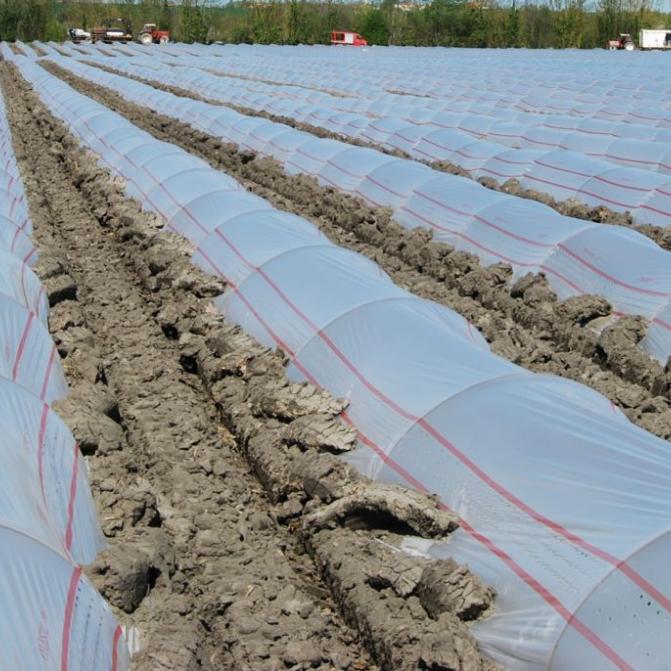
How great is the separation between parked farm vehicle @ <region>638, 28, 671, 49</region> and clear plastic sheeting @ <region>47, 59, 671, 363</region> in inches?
2301

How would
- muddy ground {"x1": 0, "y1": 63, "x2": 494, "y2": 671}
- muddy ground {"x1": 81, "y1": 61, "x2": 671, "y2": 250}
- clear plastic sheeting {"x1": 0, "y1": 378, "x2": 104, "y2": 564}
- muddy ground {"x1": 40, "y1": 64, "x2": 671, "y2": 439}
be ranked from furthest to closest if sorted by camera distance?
1. muddy ground {"x1": 81, "y1": 61, "x2": 671, "y2": 250}
2. muddy ground {"x1": 40, "y1": 64, "x2": 671, "y2": 439}
3. muddy ground {"x1": 0, "y1": 63, "x2": 494, "y2": 671}
4. clear plastic sheeting {"x1": 0, "y1": 378, "x2": 104, "y2": 564}

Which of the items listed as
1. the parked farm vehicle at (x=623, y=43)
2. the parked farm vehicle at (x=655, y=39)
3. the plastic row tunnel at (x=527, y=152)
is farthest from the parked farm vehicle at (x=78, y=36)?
the plastic row tunnel at (x=527, y=152)

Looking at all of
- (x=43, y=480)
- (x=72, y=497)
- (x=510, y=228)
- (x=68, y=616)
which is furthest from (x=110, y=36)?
(x=68, y=616)

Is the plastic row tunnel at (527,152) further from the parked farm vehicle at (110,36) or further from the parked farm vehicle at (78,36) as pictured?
the parked farm vehicle at (78,36)

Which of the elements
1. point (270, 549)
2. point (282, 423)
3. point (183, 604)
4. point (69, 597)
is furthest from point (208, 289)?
point (69, 597)

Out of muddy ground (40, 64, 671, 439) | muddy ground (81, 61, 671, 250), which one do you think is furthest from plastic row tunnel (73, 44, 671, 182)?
muddy ground (40, 64, 671, 439)

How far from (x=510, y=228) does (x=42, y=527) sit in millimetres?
7232

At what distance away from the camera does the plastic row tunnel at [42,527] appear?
3.36 meters

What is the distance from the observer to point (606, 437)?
15.4 ft

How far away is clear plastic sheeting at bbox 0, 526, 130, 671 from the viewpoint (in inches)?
128

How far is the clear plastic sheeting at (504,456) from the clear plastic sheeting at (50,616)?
5.94 feet

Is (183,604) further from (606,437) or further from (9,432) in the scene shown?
(606,437)

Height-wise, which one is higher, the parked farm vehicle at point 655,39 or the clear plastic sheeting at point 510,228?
the parked farm vehicle at point 655,39

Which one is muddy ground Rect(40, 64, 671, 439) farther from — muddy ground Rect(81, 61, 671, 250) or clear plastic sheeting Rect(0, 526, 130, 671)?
clear plastic sheeting Rect(0, 526, 130, 671)
